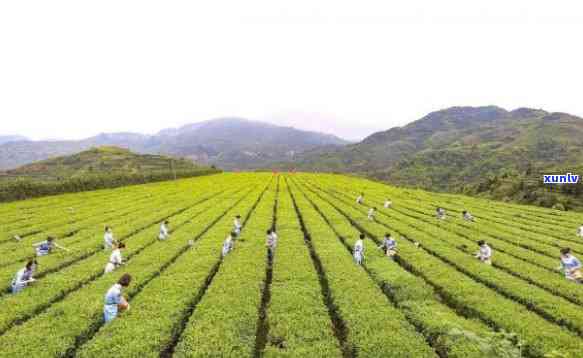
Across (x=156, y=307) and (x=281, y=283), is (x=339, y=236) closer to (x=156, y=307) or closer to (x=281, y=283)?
(x=281, y=283)

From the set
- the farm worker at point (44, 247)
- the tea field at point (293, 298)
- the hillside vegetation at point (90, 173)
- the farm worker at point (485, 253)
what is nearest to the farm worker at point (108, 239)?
the tea field at point (293, 298)

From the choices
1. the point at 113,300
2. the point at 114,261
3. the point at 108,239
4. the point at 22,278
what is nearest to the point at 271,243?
the point at 114,261

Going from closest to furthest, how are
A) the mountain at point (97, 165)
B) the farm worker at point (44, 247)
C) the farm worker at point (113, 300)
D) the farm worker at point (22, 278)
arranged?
the farm worker at point (113, 300)
the farm worker at point (22, 278)
the farm worker at point (44, 247)
the mountain at point (97, 165)

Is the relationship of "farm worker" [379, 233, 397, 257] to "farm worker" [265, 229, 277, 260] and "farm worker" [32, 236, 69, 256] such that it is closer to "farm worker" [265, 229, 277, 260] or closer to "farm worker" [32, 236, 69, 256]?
"farm worker" [265, 229, 277, 260]

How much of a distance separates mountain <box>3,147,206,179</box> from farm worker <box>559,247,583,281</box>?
93.3m

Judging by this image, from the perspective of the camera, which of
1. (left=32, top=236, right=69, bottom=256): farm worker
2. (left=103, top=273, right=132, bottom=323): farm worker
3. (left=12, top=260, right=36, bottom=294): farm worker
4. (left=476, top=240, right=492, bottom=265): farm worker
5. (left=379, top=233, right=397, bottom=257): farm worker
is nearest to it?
(left=103, top=273, right=132, bottom=323): farm worker

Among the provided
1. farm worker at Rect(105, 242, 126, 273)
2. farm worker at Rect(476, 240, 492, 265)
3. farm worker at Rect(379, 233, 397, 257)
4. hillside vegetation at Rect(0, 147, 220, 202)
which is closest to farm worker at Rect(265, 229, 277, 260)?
farm worker at Rect(379, 233, 397, 257)

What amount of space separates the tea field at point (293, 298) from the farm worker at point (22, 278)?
0.40 metres

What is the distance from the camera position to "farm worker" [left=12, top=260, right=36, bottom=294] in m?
13.3

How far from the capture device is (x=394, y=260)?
18.8 metres

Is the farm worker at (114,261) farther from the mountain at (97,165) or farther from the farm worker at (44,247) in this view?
the mountain at (97,165)

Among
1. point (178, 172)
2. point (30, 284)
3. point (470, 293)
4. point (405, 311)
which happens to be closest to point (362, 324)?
point (405, 311)

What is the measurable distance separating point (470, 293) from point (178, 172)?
8060 centimetres

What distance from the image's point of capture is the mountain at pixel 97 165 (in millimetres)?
98981
